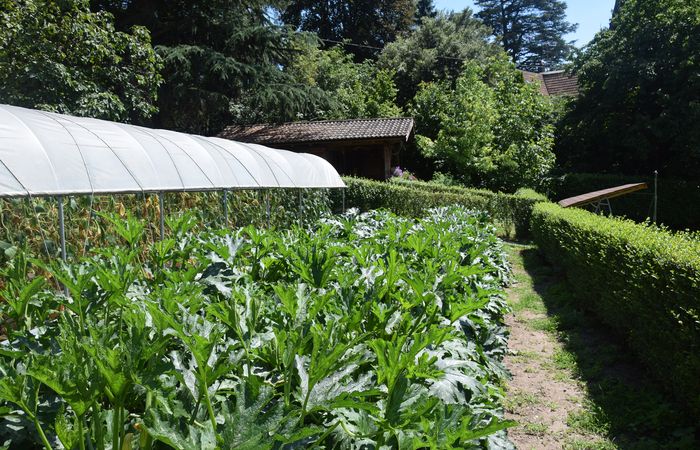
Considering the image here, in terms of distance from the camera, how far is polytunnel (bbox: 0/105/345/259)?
570cm

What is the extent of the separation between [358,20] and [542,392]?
119 feet

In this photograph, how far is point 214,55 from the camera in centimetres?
1811

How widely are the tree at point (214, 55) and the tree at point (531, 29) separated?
3290cm

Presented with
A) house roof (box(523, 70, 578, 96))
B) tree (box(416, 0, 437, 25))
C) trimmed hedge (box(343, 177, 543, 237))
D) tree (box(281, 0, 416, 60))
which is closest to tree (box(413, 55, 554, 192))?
trimmed hedge (box(343, 177, 543, 237))

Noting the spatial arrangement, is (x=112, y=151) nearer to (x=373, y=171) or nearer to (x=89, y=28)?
(x=89, y=28)

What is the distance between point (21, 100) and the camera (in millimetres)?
13312

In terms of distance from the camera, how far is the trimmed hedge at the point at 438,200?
666 inches

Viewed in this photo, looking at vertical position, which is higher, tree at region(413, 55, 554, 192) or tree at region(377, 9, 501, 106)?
tree at region(377, 9, 501, 106)

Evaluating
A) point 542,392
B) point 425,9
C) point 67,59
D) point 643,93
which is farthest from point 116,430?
point 425,9

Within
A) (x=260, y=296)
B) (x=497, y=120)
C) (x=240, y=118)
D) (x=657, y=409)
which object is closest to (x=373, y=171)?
(x=497, y=120)

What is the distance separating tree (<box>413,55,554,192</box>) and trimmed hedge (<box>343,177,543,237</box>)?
4602 millimetres

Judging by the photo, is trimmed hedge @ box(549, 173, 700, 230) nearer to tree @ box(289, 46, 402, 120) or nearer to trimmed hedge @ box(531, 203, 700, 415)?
tree @ box(289, 46, 402, 120)

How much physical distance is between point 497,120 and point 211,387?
77.5 feet

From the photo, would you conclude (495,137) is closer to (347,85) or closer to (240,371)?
(347,85)
